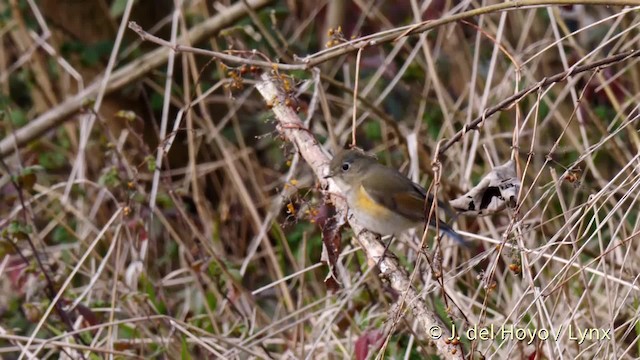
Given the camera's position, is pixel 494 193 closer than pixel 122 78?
Yes

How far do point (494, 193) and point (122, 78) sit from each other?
290 centimetres

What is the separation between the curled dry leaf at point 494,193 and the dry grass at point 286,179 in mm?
85

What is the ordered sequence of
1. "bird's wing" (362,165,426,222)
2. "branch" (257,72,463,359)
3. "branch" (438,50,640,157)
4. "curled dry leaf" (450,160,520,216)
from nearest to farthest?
"branch" (438,50,640,157)
"curled dry leaf" (450,160,520,216)
"branch" (257,72,463,359)
"bird's wing" (362,165,426,222)

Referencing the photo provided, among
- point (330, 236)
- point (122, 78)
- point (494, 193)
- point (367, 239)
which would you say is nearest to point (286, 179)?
point (367, 239)

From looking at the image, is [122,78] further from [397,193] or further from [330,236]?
[330,236]

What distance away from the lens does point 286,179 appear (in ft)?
12.8

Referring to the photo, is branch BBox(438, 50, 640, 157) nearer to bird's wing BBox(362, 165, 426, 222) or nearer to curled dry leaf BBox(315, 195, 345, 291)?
curled dry leaf BBox(315, 195, 345, 291)

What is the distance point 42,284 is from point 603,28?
9.03ft

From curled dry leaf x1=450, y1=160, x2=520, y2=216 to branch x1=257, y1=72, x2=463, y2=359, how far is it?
0.25 metres

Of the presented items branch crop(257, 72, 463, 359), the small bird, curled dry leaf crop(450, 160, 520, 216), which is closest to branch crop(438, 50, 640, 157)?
curled dry leaf crop(450, 160, 520, 216)

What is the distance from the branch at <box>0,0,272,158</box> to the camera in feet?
14.7

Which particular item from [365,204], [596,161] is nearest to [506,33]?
[596,161]

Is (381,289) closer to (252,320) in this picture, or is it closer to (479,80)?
(252,320)

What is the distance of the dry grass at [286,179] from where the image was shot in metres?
2.93
